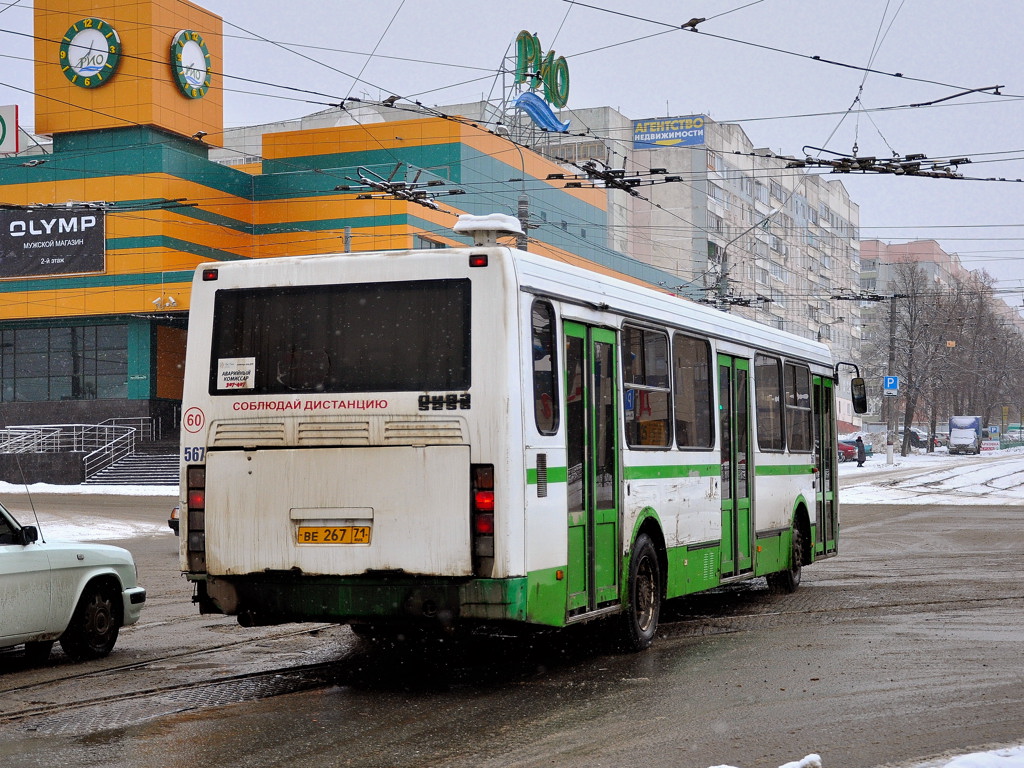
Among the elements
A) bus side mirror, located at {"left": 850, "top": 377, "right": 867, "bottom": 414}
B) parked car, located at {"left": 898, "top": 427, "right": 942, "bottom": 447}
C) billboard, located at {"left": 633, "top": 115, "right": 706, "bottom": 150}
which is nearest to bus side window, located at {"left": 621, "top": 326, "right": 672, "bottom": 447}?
bus side mirror, located at {"left": 850, "top": 377, "right": 867, "bottom": 414}

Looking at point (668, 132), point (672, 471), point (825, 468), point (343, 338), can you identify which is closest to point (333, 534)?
point (343, 338)

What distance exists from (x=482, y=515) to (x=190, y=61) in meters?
49.4

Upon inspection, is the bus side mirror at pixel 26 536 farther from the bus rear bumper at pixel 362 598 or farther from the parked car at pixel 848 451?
the parked car at pixel 848 451

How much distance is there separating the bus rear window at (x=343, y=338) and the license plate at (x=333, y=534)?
0.85 m

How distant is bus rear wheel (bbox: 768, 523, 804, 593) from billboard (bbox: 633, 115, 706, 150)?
74171mm

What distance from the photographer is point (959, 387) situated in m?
93.6

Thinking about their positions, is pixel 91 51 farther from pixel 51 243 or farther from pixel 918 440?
pixel 918 440

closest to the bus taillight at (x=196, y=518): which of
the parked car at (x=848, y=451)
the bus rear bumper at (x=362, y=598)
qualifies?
the bus rear bumper at (x=362, y=598)

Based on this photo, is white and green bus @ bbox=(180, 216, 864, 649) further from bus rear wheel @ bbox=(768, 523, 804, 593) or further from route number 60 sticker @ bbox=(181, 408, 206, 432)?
bus rear wheel @ bbox=(768, 523, 804, 593)

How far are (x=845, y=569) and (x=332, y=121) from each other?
220 feet

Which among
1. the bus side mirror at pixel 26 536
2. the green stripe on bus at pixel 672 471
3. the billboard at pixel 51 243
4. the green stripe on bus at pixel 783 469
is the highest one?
the billboard at pixel 51 243

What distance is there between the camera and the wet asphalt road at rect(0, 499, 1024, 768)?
6.64m

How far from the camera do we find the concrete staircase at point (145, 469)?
48125 mm

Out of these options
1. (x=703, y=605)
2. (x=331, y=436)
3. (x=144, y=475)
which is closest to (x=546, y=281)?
(x=331, y=436)
